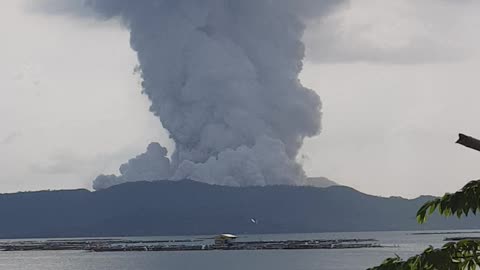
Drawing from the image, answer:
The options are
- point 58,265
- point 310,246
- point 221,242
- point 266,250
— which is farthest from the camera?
point 221,242

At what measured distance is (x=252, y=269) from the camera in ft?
350

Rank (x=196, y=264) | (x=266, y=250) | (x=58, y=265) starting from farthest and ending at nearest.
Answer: (x=266, y=250)
(x=58, y=265)
(x=196, y=264)

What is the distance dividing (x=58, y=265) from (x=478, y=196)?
12749 centimetres

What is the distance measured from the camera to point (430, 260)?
6.86m

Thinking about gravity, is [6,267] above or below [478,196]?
above

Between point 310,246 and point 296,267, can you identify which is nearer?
point 296,267

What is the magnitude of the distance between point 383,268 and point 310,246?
550 ft

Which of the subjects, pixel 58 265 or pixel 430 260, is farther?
pixel 58 265

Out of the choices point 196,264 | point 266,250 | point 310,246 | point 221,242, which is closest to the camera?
point 196,264

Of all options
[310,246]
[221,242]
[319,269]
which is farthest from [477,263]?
[221,242]

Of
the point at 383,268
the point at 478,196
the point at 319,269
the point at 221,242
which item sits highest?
the point at 221,242

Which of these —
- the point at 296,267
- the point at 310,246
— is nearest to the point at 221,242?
the point at 310,246

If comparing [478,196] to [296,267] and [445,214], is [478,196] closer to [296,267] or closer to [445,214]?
[445,214]

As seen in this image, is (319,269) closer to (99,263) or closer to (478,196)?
(99,263)
